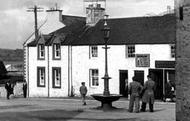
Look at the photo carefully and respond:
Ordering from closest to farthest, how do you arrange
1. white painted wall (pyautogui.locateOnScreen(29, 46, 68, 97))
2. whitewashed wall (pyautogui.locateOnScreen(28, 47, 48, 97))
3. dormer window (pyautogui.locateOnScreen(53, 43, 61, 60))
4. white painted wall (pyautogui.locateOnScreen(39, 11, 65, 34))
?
white painted wall (pyautogui.locateOnScreen(29, 46, 68, 97)) < dormer window (pyautogui.locateOnScreen(53, 43, 61, 60)) < whitewashed wall (pyautogui.locateOnScreen(28, 47, 48, 97)) < white painted wall (pyautogui.locateOnScreen(39, 11, 65, 34))

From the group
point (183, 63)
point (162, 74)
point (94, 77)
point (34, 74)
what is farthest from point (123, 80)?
point (183, 63)

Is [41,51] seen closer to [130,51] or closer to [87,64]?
[87,64]

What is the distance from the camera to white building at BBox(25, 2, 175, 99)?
37.9 meters

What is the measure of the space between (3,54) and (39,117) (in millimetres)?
111950

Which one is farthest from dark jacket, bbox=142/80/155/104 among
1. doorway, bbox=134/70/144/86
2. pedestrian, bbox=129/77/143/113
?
doorway, bbox=134/70/144/86

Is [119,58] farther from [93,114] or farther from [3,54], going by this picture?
[3,54]

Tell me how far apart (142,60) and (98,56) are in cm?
492

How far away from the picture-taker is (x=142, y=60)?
38.6 meters

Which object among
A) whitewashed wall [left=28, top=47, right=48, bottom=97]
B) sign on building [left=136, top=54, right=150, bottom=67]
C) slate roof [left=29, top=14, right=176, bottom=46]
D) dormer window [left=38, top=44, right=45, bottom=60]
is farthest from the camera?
dormer window [left=38, top=44, right=45, bottom=60]

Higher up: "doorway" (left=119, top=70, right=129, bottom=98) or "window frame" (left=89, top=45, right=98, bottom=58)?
A: "window frame" (left=89, top=45, right=98, bottom=58)

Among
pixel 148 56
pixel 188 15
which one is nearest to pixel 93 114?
pixel 188 15

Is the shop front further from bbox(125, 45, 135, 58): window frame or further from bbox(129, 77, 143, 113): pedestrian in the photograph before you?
bbox(129, 77, 143, 113): pedestrian

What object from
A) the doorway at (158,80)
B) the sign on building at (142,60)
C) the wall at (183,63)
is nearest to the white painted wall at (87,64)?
the sign on building at (142,60)

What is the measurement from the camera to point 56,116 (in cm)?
2070
